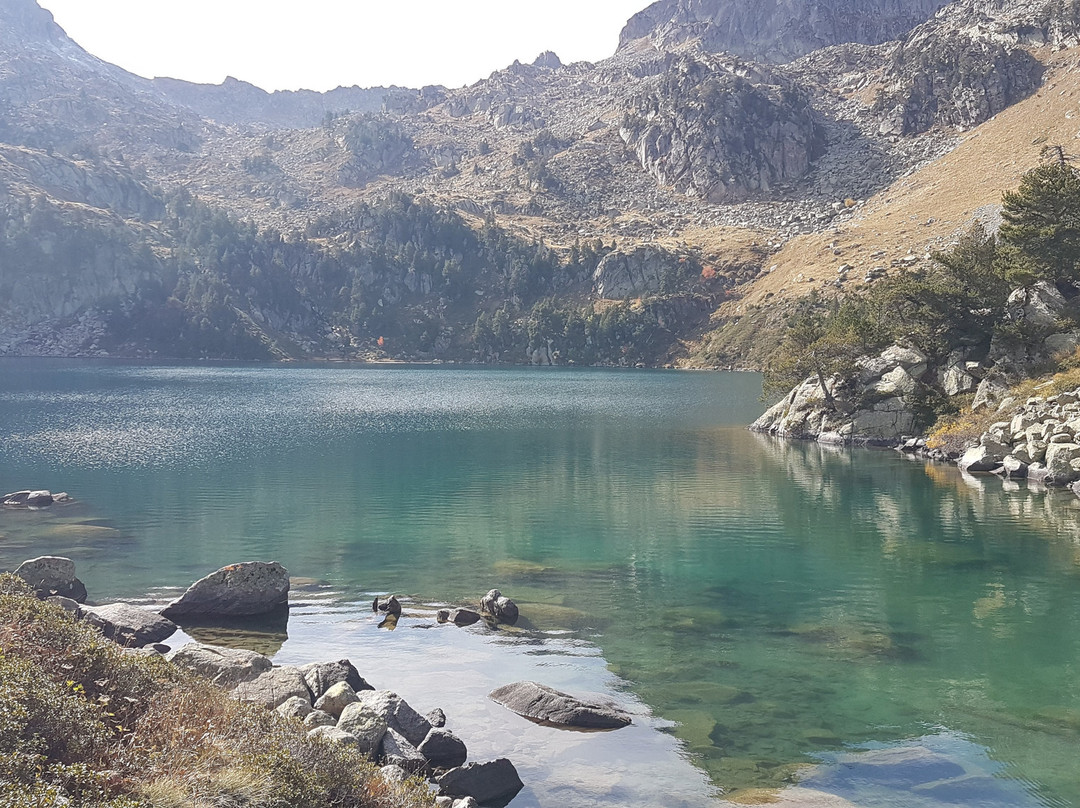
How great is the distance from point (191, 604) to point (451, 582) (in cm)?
1005

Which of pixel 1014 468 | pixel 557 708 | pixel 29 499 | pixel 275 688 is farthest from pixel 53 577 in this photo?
pixel 1014 468

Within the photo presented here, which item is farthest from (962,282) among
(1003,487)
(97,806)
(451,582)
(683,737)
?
(97,806)

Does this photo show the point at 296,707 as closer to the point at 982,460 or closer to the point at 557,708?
the point at 557,708

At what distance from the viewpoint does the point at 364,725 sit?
18.0m

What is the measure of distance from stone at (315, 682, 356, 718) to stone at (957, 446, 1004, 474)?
57258mm

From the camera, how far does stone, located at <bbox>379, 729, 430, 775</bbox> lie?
685 inches

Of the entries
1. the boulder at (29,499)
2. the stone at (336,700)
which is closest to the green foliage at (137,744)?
the stone at (336,700)

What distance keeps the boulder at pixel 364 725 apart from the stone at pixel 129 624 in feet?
35.1

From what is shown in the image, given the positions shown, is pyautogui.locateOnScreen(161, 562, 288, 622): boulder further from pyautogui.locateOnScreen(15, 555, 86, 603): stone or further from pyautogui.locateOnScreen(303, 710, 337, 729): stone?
pyautogui.locateOnScreen(303, 710, 337, 729): stone

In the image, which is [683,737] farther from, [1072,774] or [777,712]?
[1072,774]

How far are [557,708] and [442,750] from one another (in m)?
3.72

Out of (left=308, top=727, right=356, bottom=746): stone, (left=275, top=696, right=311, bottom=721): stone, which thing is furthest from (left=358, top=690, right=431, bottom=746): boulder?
(left=308, top=727, right=356, bottom=746): stone

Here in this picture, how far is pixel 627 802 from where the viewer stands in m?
17.2

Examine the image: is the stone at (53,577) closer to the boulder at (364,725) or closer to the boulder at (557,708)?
the boulder at (364,725)
